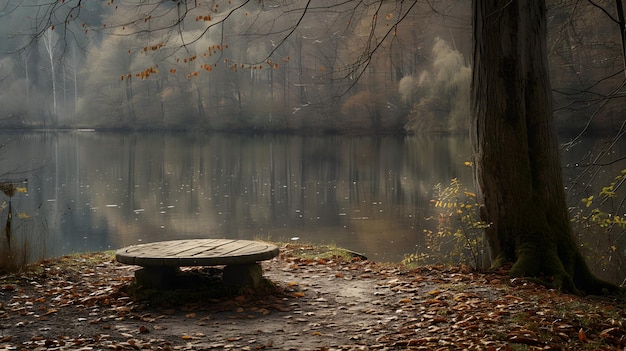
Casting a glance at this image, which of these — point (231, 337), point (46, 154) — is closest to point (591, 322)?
point (231, 337)

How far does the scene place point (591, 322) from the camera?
249 inches

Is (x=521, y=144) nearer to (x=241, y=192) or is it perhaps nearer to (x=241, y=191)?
(x=241, y=192)

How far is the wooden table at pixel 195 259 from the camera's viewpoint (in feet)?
23.9

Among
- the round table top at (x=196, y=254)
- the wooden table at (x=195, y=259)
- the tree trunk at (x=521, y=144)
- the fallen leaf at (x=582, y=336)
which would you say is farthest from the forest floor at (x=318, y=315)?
the tree trunk at (x=521, y=144)

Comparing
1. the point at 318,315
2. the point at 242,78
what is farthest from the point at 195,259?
the point at 242,78

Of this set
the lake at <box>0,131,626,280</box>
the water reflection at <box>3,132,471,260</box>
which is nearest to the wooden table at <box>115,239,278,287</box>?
the lake at <box>0,131,626,280</box>

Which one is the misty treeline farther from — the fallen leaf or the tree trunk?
the fallen leaf

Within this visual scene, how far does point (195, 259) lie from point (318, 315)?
1.31m

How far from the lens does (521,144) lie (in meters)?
8.75

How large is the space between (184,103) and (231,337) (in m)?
62.7

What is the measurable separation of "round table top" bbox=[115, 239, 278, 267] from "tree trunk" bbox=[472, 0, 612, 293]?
114 inches

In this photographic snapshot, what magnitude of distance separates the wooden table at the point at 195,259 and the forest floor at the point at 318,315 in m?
0.19

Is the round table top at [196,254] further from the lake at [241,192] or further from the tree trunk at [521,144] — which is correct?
the tree trunk at [521,144]

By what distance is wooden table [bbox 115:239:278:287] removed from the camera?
729 centimetres
